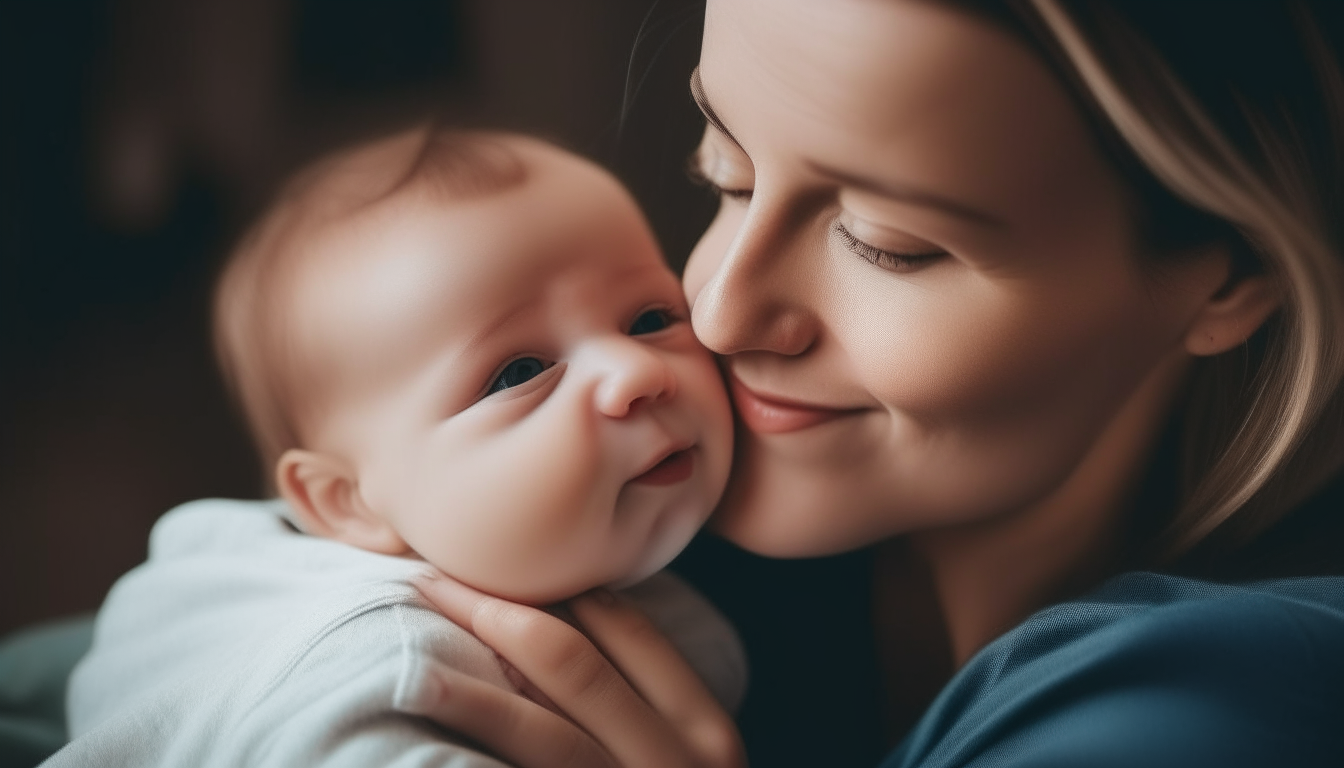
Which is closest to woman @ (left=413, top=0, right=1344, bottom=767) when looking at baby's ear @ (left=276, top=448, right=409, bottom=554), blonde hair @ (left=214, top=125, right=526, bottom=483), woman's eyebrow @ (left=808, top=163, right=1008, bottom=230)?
woman's eyebrow @ (left=808, top=163, right=1008, bottom=230)

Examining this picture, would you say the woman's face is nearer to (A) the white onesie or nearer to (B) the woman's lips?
(B) the woman's lips

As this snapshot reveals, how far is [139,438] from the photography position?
1.41 meters

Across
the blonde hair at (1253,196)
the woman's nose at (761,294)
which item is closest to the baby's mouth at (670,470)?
the woman's nose at (761,294)

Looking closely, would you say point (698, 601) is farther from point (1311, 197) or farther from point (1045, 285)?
point (1311, 197)

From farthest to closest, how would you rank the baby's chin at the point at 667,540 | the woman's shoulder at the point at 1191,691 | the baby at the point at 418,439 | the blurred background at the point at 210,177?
1. the blurred background at the point at 210,177
2. the baby's chin at the point at 667,540
3. the baby at the point at 418,439
4. the woman's shoulder at the point at 1191,691

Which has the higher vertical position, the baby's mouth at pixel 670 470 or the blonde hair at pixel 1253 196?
the blonde hair at pixel 1253 196

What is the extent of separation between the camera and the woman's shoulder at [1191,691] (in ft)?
2.32

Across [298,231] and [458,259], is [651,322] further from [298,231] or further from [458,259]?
[298,231]

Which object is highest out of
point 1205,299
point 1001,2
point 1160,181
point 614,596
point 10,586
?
point 1001,2

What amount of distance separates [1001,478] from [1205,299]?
0.23 meters

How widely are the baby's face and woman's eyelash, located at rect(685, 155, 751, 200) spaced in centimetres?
11

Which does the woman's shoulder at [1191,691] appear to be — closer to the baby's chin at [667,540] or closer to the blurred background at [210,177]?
the baby's chin at [667,540]

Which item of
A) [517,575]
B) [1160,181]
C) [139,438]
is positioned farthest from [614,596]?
[139,438]

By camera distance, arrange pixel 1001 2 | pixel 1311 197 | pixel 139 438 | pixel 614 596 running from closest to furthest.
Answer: pixel 1001 2, pixel 1311 197, pixel 614 596, pixel 139 438
